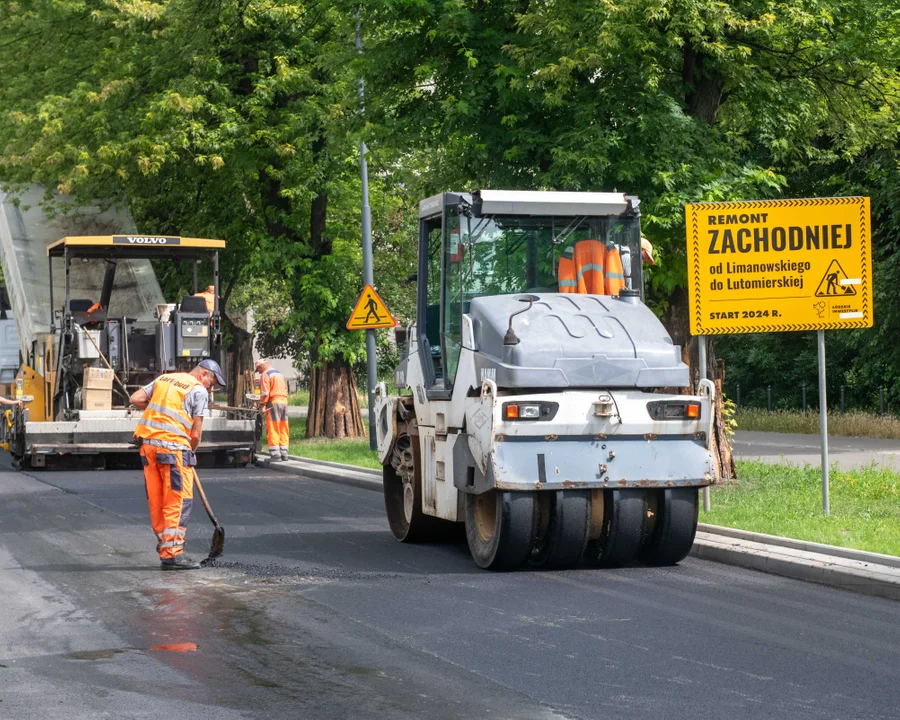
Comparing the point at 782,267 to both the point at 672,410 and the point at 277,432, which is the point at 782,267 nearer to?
the point at 672,410

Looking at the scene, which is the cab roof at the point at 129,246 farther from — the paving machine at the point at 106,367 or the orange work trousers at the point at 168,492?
the orange work trousers at the point at 168,492

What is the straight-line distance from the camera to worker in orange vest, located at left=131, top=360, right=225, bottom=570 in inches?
438

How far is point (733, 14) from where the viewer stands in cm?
1460

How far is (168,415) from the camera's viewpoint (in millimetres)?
11297

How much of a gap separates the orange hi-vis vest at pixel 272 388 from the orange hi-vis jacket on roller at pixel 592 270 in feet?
39.0

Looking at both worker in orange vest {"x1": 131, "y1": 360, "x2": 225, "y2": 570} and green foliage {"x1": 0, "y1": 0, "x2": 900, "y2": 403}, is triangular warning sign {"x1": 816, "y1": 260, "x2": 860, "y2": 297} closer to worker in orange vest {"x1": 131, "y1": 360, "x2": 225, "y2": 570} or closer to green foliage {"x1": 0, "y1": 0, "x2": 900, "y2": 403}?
green foliage {"x1": 0, "y1": 0, "x2": 900, "y2": 403}

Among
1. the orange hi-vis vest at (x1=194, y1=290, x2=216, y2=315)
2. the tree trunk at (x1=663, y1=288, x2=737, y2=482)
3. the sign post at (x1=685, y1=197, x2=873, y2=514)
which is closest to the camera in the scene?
the sign post at (x1=685, y1=197, x2=873, y2=514)

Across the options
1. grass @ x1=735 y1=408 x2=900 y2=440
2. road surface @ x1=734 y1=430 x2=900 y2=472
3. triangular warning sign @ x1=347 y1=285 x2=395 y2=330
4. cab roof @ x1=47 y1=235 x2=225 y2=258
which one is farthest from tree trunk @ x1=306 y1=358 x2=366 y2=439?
grass @ x1=735 y1=408 x2=900 y2=440

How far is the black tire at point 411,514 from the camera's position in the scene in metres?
12.5

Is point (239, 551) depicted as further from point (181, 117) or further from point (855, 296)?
point (181, 117)

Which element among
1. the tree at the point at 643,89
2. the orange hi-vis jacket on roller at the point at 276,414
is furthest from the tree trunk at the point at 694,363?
the orange hi-vis jacket on roller at the point at 276,414

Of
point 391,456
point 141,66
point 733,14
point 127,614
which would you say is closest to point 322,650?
point 127,614

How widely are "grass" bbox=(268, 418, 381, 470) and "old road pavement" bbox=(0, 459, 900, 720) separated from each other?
892cm

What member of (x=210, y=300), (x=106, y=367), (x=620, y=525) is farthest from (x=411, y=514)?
(x=210, y=300)
